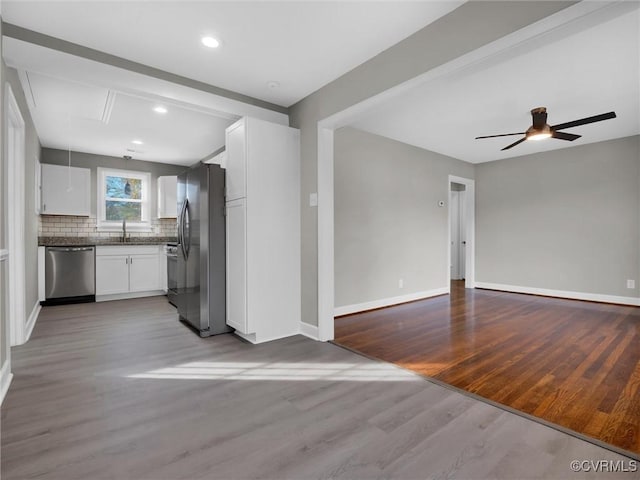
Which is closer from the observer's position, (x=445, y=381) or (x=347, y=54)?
(x=445, y=381)

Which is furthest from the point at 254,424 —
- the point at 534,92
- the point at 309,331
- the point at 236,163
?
the point at 534,92

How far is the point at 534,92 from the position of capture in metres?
3.30

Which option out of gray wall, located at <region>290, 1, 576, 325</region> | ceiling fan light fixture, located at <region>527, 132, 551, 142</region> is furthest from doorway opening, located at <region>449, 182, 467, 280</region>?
gray wall, located at <region>290, 1, 576, 325</region>

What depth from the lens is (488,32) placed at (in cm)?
194

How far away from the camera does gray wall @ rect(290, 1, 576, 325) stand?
1.87m

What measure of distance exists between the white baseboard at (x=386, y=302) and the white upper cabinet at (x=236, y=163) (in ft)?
6.33

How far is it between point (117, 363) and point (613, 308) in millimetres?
6365

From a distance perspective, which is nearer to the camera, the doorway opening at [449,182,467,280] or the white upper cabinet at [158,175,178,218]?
the white upper cabinet at [158,175,178,218]

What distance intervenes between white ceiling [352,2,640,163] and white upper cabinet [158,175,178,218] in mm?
3740

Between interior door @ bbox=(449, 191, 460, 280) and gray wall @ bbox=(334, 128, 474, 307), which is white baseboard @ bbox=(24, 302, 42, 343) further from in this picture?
interior door @ bbox=(449, 191, 460, 280)

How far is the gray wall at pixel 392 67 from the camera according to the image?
187 centimetres

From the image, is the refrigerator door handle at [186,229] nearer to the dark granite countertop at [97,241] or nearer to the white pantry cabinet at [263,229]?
the white pantry cabinet at [263,229]

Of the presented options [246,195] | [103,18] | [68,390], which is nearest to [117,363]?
[68,390]

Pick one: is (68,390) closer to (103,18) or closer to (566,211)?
(103,18)
